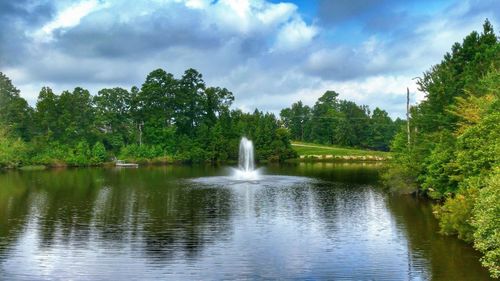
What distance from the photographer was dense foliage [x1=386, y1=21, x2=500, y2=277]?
2433cm

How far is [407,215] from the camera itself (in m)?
40.9

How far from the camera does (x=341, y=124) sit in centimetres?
15738

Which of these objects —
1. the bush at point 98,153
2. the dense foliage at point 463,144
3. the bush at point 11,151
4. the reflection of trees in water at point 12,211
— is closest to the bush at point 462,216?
the dense foliage at point 463,144

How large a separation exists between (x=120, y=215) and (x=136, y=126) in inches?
3420

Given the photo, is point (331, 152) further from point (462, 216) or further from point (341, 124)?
point (462, 216)

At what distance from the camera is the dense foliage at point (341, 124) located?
520 feet

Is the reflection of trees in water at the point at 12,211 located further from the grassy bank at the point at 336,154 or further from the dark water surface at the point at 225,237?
the grassy bank at the point at 336,154

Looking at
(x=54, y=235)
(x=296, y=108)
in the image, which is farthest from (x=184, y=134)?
(x=54, y=235)

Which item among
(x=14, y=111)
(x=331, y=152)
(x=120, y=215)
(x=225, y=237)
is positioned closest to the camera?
(x=225, y=237)

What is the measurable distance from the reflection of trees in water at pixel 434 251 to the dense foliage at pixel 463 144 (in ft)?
3.10

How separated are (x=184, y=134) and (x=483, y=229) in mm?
108475

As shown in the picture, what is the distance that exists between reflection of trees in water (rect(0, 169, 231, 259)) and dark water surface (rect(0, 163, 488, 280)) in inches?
3.4

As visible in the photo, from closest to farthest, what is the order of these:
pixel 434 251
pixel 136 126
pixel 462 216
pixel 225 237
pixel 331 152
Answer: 1. pixel 434 251
2. pixel 462 216
3. pixel 225 237
4. pixel 136 126
5. pixel 331 152

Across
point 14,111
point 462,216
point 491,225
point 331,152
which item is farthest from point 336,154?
point 491,225
